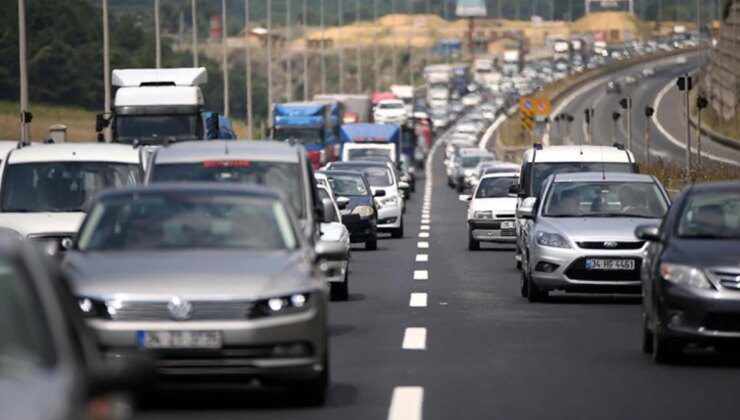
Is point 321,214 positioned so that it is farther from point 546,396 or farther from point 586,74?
point 586,74

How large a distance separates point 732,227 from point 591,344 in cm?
169

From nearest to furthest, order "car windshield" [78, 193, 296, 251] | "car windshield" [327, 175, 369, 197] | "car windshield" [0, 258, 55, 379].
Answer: "car windshield" [0, 258, 55, 379], "car windshield" [78, 193, 296, 251], "car windshield" [327, 175, 369, 197]

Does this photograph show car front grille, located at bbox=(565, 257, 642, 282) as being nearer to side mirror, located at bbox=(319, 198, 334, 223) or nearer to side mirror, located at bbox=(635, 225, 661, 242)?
side mirror, located at bbox=(319, 198, 334, 223)

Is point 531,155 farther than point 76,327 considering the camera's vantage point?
Yes

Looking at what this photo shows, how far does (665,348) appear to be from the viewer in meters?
16.6

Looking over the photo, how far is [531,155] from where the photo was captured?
32.7 m

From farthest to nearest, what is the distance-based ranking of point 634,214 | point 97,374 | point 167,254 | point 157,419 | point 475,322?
point 634,214
point 475,322
point 167,254
point 157,419
point 97,374

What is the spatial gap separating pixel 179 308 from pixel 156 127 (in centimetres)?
3443

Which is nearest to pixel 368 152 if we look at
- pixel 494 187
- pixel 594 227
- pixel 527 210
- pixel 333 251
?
pixel 494 187

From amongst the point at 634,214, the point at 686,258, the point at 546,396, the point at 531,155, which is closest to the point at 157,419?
the point at 546,396

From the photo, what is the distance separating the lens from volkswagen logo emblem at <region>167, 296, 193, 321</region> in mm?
12883

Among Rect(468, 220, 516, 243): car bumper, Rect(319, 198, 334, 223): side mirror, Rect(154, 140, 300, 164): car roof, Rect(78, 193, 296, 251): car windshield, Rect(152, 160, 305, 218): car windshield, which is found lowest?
Rect(468, 220, 516, 243): car bumper

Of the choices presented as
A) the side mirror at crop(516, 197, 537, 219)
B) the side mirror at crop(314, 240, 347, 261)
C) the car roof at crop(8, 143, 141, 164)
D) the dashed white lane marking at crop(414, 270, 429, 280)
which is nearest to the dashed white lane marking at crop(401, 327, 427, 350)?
the side mirror at crop(314, 240, 347, 261)

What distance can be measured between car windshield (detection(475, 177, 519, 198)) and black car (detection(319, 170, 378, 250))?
200cm
